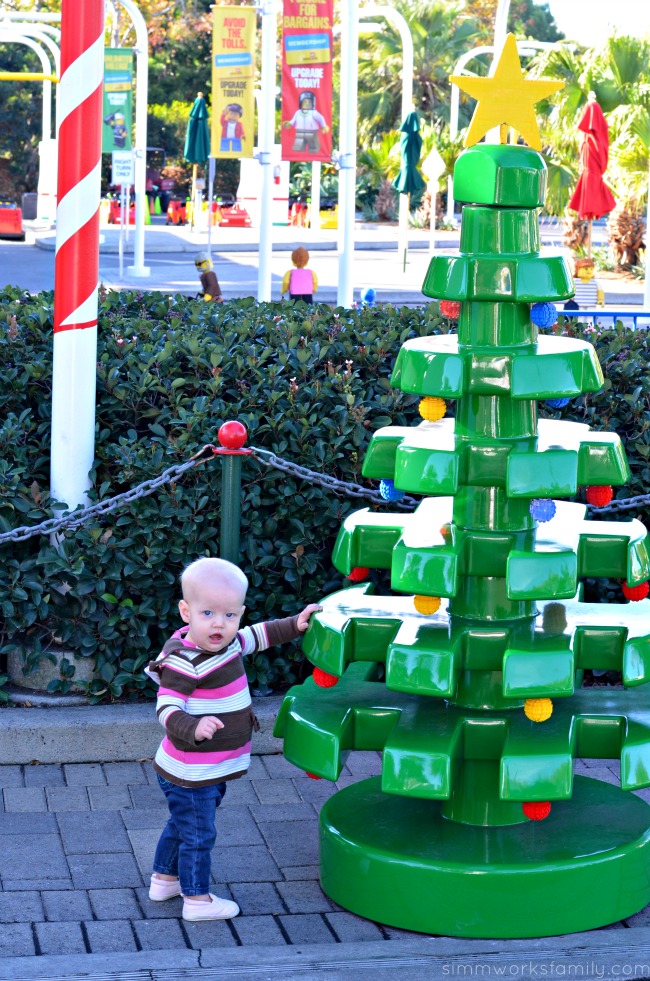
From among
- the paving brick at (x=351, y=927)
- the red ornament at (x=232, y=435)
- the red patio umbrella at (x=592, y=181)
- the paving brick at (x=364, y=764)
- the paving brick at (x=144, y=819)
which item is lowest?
the paving brick at (x=351, y=927)

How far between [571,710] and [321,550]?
Answer: 170cm

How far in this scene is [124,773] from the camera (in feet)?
16.8

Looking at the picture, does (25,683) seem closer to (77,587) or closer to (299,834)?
(77,587)

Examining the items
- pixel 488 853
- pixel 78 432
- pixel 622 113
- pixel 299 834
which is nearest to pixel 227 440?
pixel 78 432

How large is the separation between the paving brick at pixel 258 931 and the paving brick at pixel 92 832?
24.6 inches

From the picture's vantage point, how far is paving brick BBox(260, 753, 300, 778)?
5172 millimetres

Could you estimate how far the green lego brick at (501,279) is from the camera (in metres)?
3.89

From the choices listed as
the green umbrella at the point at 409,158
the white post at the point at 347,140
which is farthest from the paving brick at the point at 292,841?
the green umbrella at the point at 409,158

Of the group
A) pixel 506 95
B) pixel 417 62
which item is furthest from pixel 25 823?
pixel 417 62

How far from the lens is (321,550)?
5625mm

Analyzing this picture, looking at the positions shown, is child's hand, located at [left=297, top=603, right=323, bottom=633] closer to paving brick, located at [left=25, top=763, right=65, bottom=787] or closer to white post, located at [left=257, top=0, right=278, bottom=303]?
paving brick, located at [left=25, top=763, right=65, bottom=787]

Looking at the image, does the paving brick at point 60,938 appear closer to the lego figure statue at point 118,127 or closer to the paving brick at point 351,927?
the paving brick at point 351,927

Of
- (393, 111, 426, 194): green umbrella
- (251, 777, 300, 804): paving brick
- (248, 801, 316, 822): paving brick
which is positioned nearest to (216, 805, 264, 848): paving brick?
(248, 801, 316, 822): paving brick

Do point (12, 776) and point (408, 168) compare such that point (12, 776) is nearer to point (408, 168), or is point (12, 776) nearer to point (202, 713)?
point (202, 713)
